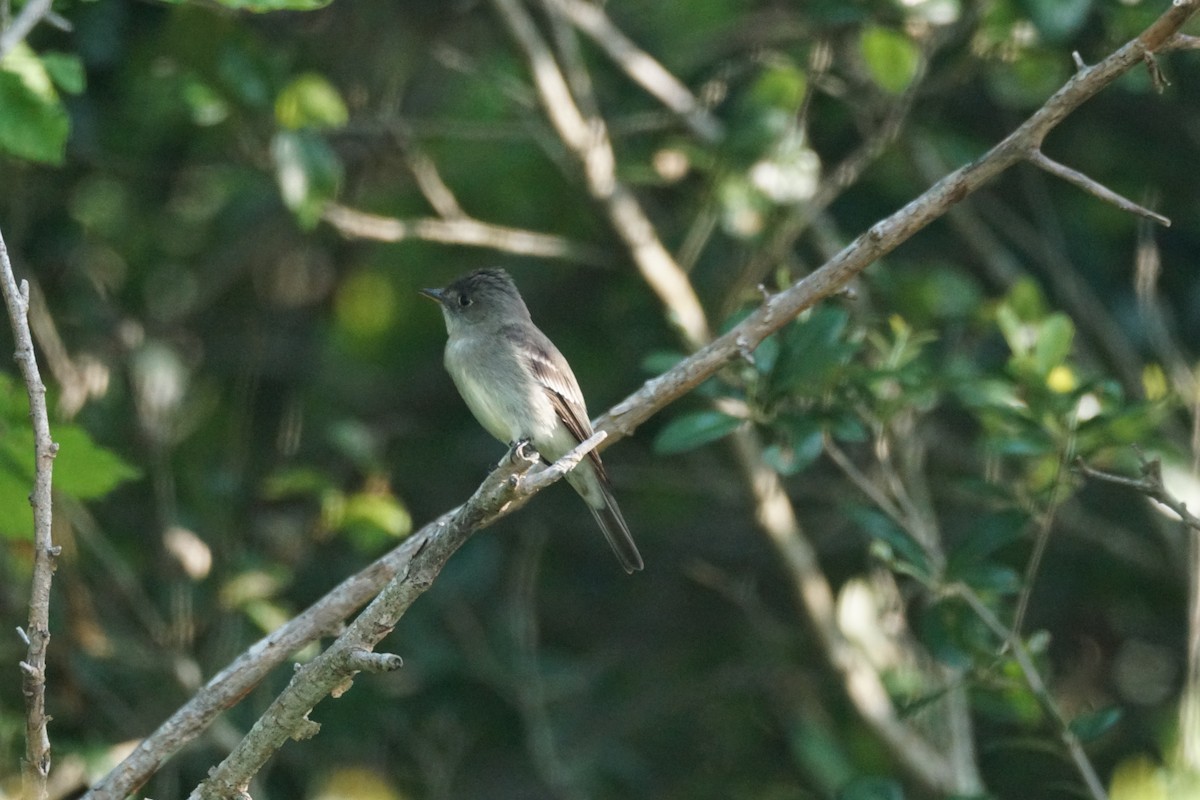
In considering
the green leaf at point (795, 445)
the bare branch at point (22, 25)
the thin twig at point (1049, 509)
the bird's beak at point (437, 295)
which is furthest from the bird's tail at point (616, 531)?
the bare branch at point (22, 25)

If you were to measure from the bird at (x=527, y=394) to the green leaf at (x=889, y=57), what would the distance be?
1.59 m

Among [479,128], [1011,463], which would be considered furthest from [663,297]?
[1011,463]

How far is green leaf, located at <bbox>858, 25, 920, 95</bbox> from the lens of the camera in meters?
5.15

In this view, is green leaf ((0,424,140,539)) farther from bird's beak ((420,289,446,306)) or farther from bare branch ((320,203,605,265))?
bird's beak ((420,289,446,306))

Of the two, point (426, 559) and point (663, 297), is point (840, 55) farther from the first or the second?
point (426, 559)

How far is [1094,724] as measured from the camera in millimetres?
4145

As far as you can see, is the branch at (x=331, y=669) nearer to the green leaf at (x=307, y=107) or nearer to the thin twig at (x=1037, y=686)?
the thin twig at (x=1037, y=686)

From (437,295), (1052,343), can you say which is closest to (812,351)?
(1052,343)

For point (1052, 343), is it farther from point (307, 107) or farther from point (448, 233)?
point (307, 107)

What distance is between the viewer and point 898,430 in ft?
18.1

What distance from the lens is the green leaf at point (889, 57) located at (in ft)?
16.9

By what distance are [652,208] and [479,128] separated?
1347mm

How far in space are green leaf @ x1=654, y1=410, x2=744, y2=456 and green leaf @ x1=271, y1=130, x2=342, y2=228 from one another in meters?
1.61

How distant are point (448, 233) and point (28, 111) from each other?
7.06 feet
